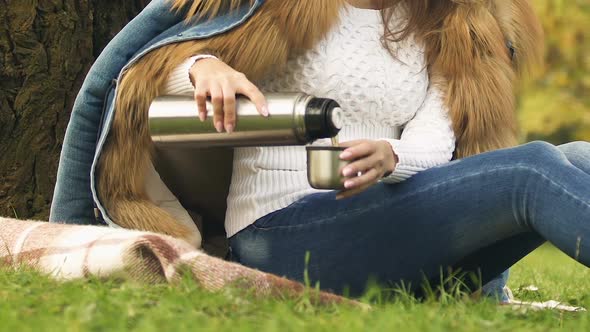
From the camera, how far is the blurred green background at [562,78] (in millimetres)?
13039

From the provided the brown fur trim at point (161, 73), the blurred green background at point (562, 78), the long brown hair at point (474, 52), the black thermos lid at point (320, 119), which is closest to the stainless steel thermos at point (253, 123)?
the black thermos lid at point (320, 119)

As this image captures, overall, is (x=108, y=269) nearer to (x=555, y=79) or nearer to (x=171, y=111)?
(x=171, y=111)

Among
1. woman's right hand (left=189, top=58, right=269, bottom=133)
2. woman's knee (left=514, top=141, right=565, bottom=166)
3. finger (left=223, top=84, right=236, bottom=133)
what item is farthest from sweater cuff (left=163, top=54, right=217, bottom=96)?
woman's knee (left=514, top=141, right=565, bottom=166)

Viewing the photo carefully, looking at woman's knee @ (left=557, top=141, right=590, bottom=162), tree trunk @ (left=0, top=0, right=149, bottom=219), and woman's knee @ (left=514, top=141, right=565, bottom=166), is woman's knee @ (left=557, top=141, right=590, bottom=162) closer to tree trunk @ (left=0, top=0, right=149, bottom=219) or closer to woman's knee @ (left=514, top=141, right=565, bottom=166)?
woman's knee @ (left=514, top=141, right=565, bottom=166)

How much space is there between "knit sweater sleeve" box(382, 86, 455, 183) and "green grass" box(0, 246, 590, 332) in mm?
356

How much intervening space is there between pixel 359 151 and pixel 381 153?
4.2 inches

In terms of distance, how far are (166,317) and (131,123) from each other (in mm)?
892

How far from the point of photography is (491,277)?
9.31 feet

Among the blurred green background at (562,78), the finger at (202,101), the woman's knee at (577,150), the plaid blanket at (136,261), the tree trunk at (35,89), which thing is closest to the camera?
the plaid blanket at (136,261)

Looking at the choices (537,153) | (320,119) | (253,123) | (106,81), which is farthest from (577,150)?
(106,81)

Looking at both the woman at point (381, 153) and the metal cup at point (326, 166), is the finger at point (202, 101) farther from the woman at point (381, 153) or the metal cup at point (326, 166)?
the metal cup at point (326, 166)

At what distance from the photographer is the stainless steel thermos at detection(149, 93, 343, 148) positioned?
2316mm

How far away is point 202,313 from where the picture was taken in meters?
2.01

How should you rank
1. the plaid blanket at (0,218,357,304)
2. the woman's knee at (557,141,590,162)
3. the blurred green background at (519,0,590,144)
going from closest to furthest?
the plaid blanket at (0,218,357,304), the woman's knee at (557,141,590,162), the blurred green background at (519,0,590,144)
